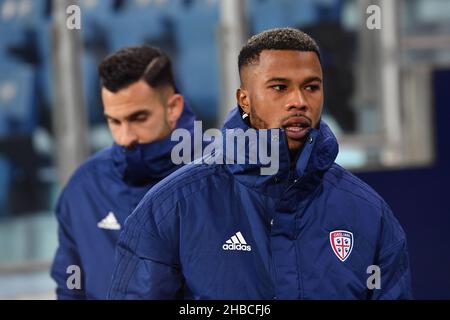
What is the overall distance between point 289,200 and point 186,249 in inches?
9.0

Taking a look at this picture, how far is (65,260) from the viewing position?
10.1ft

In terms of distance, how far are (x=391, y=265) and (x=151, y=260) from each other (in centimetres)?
49

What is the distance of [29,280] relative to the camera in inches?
226

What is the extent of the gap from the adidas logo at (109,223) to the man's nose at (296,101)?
108cm

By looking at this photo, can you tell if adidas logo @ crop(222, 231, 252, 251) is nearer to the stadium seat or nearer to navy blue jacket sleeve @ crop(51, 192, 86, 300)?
navy blue jacket sleeve @ crop(51, 192, 86, 300)

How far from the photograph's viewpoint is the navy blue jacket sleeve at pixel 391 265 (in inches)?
81.3

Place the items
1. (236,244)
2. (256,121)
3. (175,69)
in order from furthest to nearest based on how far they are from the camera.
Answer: (175,69)
(256,121)
(236,244)

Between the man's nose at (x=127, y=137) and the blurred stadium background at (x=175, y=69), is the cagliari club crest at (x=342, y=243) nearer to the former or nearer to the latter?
the man's nose at (x=127, y=137)

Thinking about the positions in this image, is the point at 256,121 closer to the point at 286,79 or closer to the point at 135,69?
the point at 286,79

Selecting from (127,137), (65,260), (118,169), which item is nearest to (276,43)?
(127,137)

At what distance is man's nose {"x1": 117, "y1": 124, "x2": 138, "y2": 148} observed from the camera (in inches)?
→ 116

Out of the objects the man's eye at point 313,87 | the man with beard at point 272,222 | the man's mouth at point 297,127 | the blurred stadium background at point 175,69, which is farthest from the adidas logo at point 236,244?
the blurred stadium background at point 175,69
